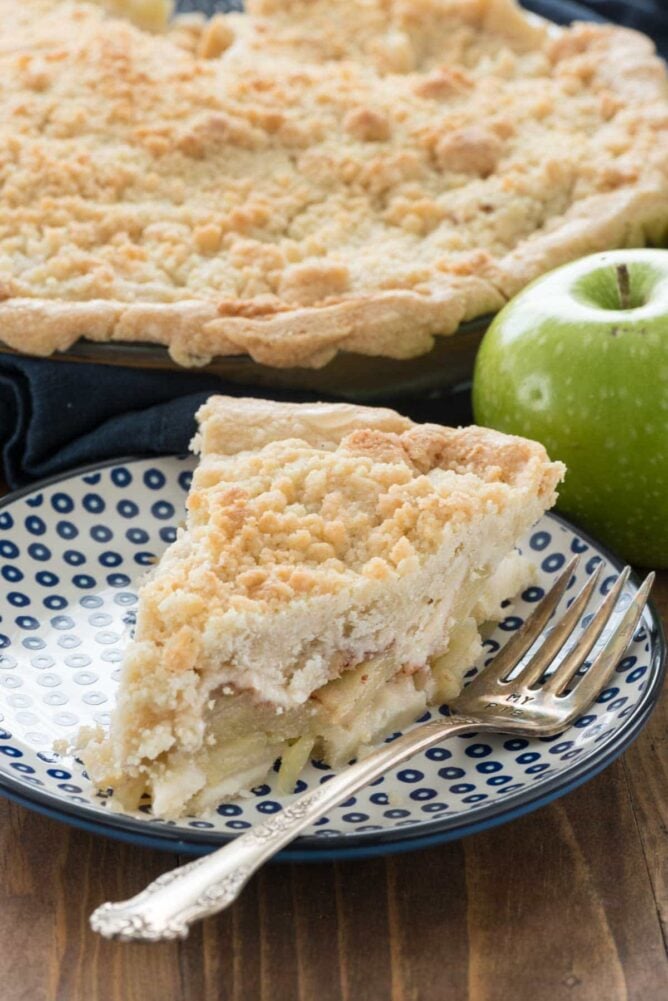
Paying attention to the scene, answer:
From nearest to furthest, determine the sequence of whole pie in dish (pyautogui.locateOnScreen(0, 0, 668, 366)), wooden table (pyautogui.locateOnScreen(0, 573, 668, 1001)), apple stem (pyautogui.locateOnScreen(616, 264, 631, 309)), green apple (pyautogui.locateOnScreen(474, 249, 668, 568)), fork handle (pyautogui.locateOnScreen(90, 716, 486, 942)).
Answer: fork handle (pyautogui.locateOnScreen(90, 716, 486, 942))
wooden table (pyautogui.locateOnScreen(0, 573, 668, 1001))
green apple (pyautogui.locateOnScreen(474, 249, 668, 568))
apple stem (pyautogui.locateOnScreen(616, 264, 631, 309))
whole pie in dish (pyautogui.locateOnScreen(0, 0, 668, 366))

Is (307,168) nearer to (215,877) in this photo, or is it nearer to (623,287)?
(623,287)

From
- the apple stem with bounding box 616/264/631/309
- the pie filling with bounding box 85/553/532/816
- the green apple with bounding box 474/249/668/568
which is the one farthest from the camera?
the apple stem with bounding box 616/264/631/309

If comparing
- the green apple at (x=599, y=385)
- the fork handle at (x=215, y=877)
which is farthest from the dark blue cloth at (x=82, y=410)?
the fork handle at (x=215, y=877)

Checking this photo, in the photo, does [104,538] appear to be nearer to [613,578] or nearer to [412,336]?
[412,336]

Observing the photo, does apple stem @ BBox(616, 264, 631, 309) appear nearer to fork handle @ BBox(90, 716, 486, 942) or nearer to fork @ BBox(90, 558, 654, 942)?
fork @ BBox(90, 558, 654, 942)

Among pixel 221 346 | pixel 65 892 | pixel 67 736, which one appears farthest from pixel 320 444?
pixel 65 892

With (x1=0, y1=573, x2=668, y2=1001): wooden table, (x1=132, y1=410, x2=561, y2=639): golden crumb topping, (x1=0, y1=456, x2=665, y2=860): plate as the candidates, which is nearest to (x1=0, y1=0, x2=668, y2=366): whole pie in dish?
(x1=0, y1=456, x2=665, y2=860): plate
